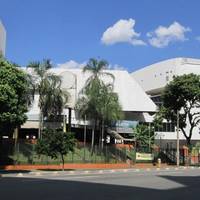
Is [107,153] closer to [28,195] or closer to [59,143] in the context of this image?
[59,143]

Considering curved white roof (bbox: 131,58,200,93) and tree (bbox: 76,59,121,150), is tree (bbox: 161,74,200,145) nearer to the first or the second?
tree (bbox: 76,59,121,150)

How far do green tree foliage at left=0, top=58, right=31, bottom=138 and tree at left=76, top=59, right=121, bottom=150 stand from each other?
19.4 meters

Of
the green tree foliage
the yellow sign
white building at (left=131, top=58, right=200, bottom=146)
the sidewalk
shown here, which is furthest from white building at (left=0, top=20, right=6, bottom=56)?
white building at (left=131, top=58, right=200, bottom=146)

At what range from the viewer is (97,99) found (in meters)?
61.6

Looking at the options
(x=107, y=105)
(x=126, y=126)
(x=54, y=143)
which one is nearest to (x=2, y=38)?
(x=107, y=105)

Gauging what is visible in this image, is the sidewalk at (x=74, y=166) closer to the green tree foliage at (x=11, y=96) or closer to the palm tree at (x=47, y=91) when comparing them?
the green tree foliage at (x=11, y=96)

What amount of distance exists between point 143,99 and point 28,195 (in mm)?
75381

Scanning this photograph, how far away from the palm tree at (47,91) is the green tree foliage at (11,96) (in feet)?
44.1

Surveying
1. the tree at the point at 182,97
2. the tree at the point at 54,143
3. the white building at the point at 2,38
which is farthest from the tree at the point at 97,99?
the tree at the point at 54,143

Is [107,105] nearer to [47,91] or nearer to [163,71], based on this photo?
[47,91]

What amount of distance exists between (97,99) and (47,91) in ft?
21.5

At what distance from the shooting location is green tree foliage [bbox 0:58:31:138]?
39.9 m

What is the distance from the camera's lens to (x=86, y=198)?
1669 centimetres

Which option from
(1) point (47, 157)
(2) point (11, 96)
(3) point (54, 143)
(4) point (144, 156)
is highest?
(2) point (11, 96)
